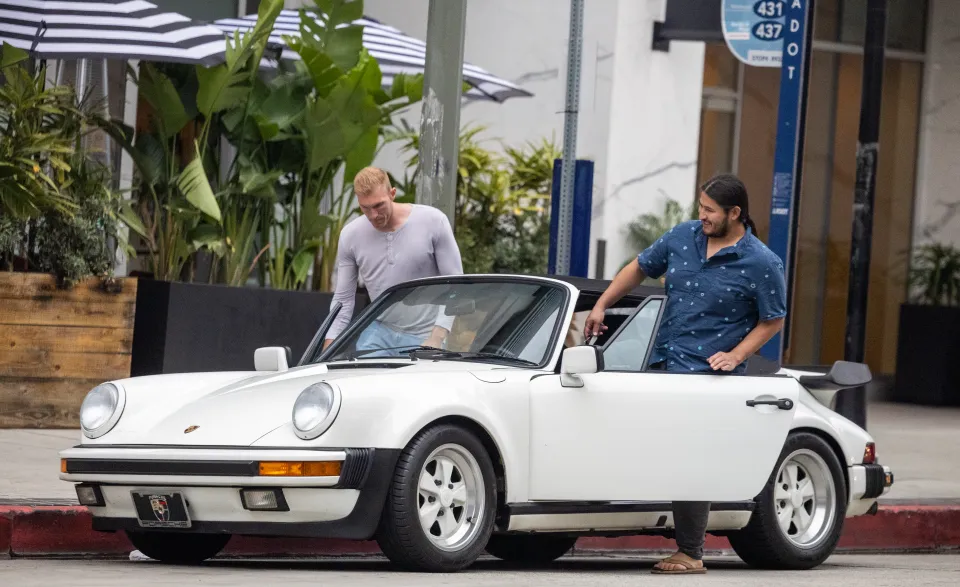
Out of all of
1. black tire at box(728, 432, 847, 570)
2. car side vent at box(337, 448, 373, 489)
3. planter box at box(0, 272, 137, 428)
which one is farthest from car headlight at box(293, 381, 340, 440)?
planter box at box(0, 272, 137, 428)

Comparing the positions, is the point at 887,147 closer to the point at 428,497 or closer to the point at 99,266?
the point at 99,266

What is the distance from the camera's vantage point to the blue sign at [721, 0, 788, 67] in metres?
11.2

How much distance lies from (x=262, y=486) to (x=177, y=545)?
1.07 m

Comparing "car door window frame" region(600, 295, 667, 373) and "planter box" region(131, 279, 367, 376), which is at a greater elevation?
"car door window frame" region(600, 295, 667, 373)

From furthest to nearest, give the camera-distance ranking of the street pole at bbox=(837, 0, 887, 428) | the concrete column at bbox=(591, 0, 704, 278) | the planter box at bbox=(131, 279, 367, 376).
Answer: the concrete column at bbox=(591, 0, 704, 278)
the street pole at bbox=(837, 0, 887, 428)
the planter box at bbox=(131, 279, 367, 376)

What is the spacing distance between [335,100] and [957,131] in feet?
32.3

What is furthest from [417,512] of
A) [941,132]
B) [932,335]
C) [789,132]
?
[941,132]

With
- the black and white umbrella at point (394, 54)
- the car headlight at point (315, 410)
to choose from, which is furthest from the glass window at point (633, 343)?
the black and white umbrella at point (394, 54)

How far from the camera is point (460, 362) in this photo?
665cm

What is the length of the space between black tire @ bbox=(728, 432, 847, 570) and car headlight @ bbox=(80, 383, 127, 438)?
9.21 ft

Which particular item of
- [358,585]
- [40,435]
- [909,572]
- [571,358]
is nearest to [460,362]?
[571,358]

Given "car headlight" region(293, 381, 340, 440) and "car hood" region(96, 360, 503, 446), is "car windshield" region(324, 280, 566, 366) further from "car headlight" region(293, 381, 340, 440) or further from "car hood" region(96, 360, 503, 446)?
"car headlight" region(293, 381, 340, 440)

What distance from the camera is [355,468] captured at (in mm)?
5840

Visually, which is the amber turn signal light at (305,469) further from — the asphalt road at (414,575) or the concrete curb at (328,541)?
the concrete curb at (328,541)
